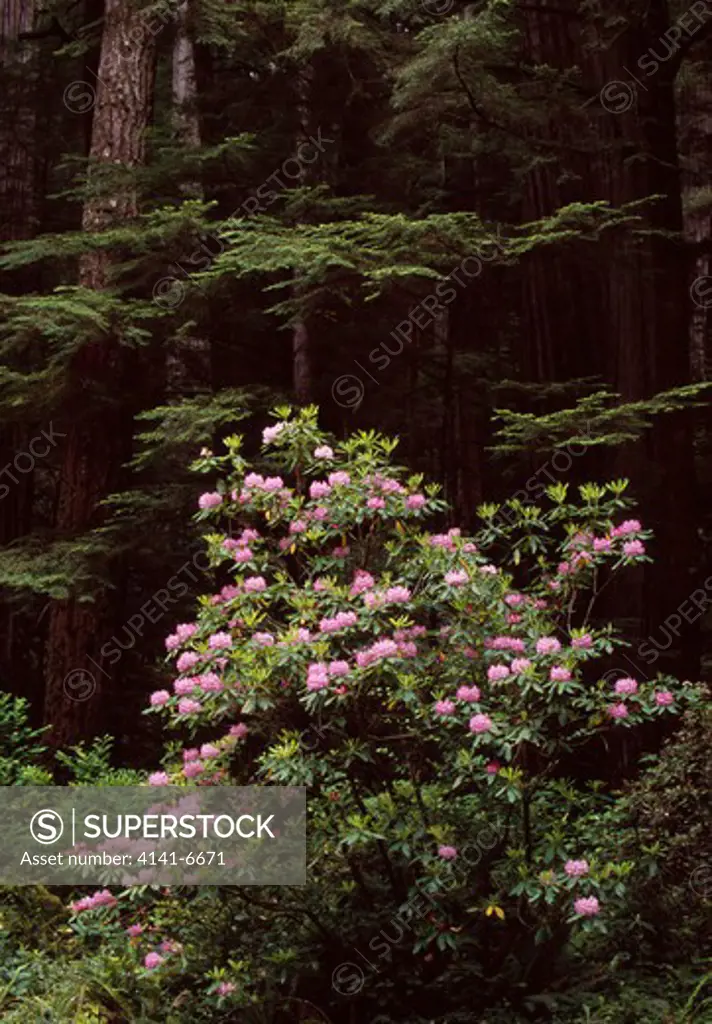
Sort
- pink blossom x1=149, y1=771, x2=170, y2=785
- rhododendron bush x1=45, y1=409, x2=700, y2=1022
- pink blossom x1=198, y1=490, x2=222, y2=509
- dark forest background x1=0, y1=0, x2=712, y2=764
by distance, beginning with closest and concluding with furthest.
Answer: rhododendron bush x1=45, y1=409, x2=700, y2=1022 → pink blossom x1=149, y1=771, x2=170, y2=785 → pink blossom x1=198, y1=490, x2=222, y2=509 → dark forest background x1=0, y1=0, x2=712, y2=764

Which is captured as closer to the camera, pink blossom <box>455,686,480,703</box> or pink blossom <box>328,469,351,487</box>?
pink blossom <box>455,686,480,703</box>

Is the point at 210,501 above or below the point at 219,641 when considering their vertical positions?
above

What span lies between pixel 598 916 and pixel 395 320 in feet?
19.0

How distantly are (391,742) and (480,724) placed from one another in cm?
82

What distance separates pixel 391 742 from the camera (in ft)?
20.0

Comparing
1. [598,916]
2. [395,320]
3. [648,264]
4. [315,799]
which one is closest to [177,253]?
[395,320]

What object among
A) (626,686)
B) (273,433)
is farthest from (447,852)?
(273,433)

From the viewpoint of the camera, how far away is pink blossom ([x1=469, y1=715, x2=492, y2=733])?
5.38 metres

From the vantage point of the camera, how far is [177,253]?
9.67 metres

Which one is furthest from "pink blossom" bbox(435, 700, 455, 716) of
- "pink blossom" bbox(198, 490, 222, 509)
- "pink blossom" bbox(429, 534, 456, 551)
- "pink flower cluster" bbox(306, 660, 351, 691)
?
"pink blossom" bbox(198, 490, 222, 509)

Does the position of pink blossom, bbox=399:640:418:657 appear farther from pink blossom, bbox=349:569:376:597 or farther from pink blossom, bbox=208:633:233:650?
pink blossom, bbox=208:633:233:650

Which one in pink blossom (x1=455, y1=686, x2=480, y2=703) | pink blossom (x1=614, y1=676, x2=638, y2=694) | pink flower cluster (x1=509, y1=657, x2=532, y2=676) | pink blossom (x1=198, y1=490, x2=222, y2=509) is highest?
pink blossom (x1=198, y1=490, x2=222, y2=509)

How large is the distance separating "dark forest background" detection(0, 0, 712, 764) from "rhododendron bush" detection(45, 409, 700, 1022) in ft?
5.89

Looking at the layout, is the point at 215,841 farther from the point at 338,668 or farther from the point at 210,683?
the point at 338,668
